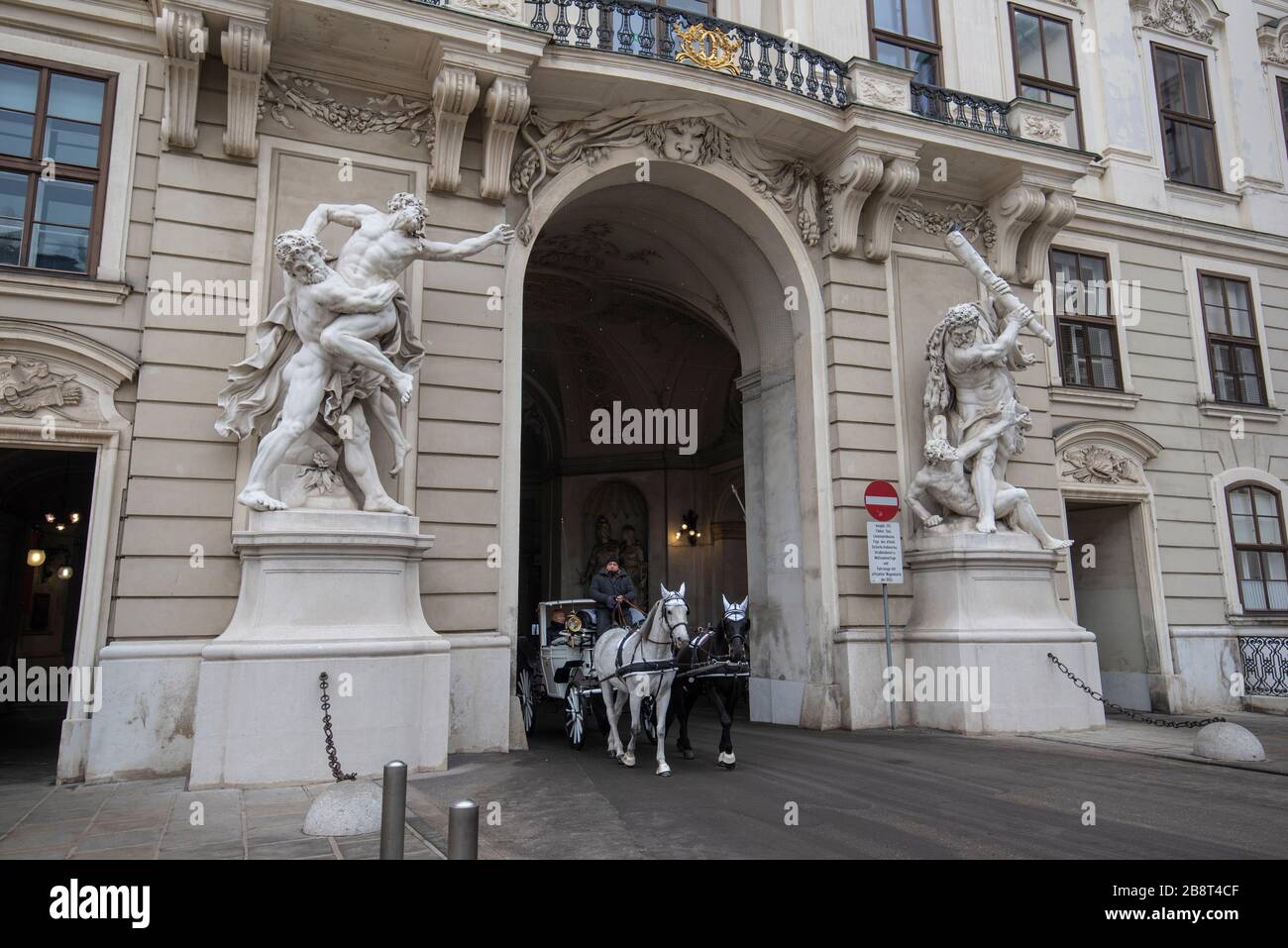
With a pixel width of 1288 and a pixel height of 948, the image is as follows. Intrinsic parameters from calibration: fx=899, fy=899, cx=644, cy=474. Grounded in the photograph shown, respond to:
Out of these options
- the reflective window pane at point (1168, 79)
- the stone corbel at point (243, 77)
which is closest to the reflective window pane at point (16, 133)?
the stone corbel at point (243, 77)

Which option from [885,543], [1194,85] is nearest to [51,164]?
[885,543]

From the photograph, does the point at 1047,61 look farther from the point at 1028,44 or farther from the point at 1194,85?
the point at 1194,85

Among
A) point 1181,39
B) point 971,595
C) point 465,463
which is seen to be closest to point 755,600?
point 971,595

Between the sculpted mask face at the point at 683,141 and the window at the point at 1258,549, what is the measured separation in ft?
36.5

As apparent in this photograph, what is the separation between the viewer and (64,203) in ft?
31.3

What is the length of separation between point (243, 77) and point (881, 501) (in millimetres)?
9092

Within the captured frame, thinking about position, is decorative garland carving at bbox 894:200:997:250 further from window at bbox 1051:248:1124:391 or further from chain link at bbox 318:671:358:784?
chain link at bbox 318:671:358:784

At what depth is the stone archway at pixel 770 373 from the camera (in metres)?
12.0

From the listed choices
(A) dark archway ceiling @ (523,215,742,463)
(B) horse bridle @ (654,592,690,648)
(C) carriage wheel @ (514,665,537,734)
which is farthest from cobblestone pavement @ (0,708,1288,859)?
(A) dark archway ceiling @ (523,215,742,463)

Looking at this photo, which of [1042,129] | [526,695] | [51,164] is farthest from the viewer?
[1042,129]

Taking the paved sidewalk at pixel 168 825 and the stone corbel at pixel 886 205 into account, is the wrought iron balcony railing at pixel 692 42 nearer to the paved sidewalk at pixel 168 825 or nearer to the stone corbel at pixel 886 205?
the stone corbel at pixel 886 205

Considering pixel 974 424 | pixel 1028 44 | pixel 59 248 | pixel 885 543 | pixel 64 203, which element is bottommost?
pixel 885 543

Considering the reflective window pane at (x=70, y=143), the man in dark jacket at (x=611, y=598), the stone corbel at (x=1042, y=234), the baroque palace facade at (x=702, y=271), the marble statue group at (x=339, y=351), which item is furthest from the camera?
the stone corbel at (x=1042, y=234)

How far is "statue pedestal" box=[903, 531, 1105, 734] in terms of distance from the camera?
1109cm
